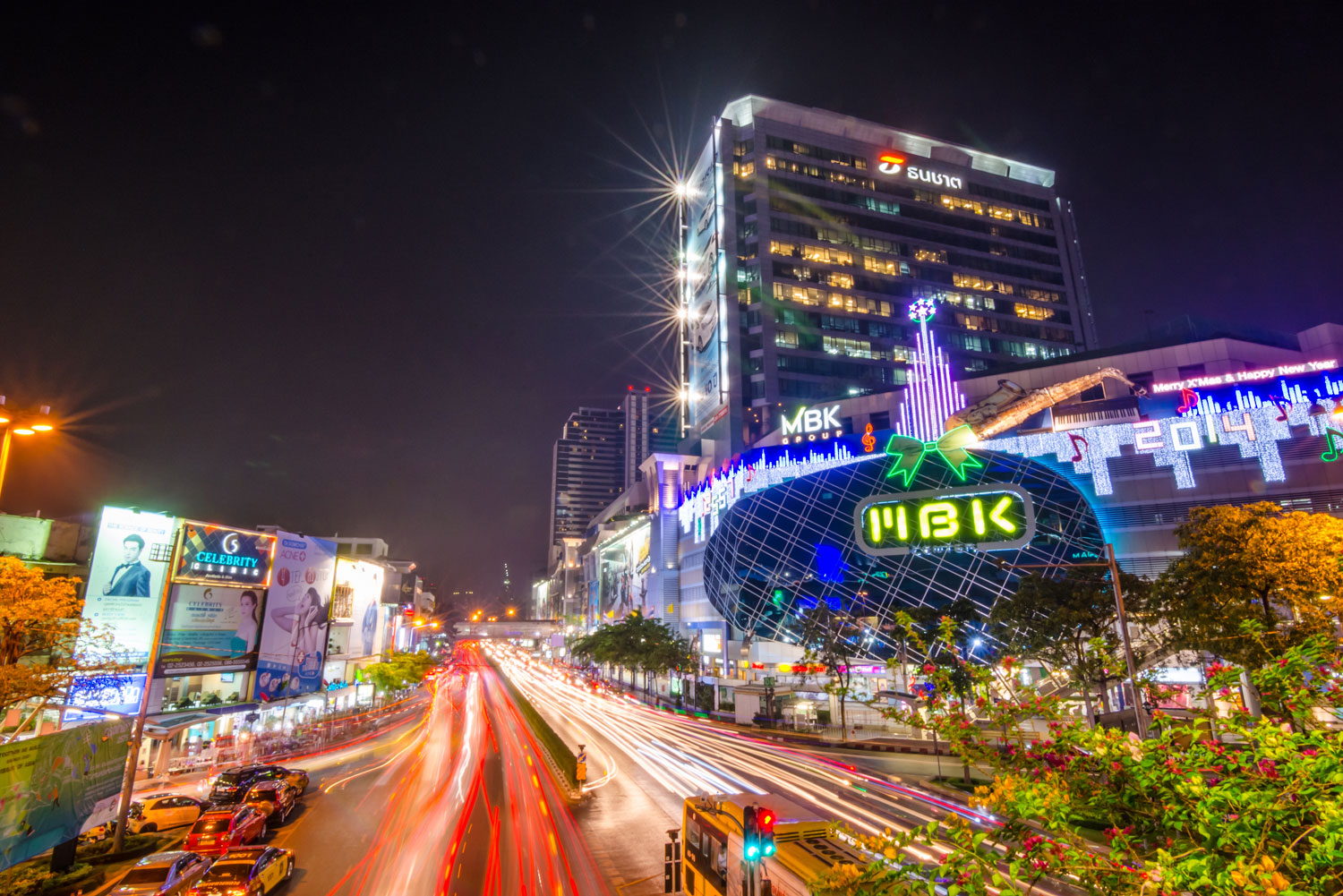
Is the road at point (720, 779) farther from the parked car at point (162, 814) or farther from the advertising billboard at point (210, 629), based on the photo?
the advertising billboard at point (210, 629)

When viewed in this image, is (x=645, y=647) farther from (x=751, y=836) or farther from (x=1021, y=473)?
(x=751, y=836)

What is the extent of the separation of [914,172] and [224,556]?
413ft

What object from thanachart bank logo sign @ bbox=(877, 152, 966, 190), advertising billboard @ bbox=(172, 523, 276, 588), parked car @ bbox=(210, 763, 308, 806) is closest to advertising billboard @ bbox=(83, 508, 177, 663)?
advertising billboard @ bbox=(172, 523, 276, 588)

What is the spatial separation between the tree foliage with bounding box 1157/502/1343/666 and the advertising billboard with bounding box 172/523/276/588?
53.6 meters

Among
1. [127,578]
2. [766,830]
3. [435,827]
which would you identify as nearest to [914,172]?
[127,578]

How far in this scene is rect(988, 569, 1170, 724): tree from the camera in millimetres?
38156

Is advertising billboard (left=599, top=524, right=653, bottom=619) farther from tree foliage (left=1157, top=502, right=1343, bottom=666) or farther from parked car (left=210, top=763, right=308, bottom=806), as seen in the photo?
tree foliage (left=1157, top=502, right=1343, bottom=666)

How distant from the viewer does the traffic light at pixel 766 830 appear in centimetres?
1084

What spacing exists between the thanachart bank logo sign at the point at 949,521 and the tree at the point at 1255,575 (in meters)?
18.9

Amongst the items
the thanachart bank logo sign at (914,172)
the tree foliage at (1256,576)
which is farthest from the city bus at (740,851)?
the thanachart bank logo sign at (914,172)

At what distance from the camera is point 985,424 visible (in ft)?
206

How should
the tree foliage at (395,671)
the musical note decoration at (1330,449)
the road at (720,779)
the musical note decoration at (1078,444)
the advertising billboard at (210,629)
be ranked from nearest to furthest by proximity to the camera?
the road at (720,779) < the advertising billboard at (210,629) < the musical note decoration at (1330,449) < the musical note decoration at (1078,444) < the tree foliage at (395,671)

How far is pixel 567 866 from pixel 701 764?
1737 centimetres

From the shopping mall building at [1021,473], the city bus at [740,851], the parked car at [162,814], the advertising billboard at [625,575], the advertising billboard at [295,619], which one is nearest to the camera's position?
the city bus at [740,851]
